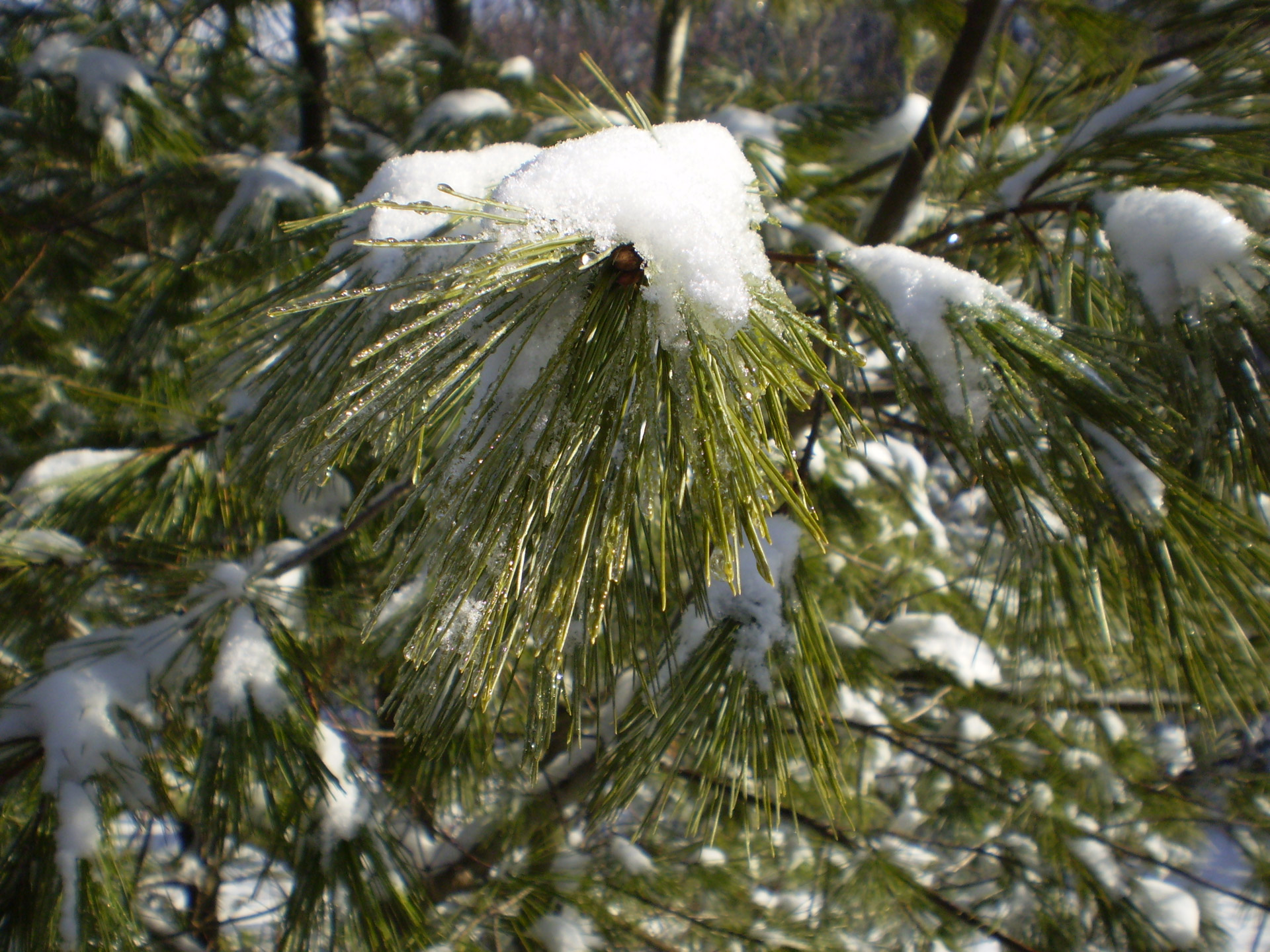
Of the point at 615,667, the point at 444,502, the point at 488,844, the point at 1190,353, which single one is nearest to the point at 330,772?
the point at 615,667

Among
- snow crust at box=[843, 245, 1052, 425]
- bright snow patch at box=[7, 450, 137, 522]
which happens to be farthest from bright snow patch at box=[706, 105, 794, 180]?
bright snow patch at box=[7, 450, 137, 522]

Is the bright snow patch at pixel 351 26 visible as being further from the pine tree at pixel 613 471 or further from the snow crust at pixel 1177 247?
the snow crust at pixel 1177 247

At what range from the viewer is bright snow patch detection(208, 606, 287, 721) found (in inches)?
25.9

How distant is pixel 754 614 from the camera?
59 centimetres

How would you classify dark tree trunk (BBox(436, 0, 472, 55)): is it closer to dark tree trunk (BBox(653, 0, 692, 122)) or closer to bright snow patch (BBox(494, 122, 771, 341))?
dark tree trunk (BBox(653, 0, 692, 122))

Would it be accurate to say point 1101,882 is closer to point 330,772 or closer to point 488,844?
point 488,844

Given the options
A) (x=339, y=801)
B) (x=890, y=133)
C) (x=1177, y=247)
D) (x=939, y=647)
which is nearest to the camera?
(x=1177, y=247)

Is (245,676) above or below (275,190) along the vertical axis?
below

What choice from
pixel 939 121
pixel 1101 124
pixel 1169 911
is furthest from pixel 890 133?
pixel 1169 911

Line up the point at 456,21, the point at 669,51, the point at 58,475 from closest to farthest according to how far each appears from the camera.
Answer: the point at 58,475 → the point at 456,21 → the point at 669,51

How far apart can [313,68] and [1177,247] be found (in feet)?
4.96

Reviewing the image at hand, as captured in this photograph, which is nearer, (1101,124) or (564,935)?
(1101,124)

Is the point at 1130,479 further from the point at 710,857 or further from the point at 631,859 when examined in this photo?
the point at 710,857

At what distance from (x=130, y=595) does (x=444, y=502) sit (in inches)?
25.9
